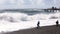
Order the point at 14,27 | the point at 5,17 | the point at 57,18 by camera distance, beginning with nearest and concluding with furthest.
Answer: the point at 14,27, the point at 5,17, the point at 57,18

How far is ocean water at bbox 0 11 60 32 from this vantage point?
3.81m

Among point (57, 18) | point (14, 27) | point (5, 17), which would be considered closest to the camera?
point (14, 27)

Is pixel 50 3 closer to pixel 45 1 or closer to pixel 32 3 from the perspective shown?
pixel 45 1

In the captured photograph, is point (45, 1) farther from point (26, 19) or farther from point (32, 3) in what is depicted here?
point (26, 19)

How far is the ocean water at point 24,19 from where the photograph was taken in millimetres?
3809

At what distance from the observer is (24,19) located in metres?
4.30

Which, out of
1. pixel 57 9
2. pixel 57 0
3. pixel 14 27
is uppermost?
pixel 57 0

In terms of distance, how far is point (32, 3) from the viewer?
381cm

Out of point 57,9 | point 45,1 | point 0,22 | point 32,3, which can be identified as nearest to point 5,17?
point 0,22

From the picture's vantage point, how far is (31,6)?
3.79 metres

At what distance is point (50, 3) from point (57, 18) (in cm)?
68

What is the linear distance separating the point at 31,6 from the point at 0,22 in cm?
91

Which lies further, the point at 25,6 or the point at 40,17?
the point at 40,17

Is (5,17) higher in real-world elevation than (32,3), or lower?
lower
